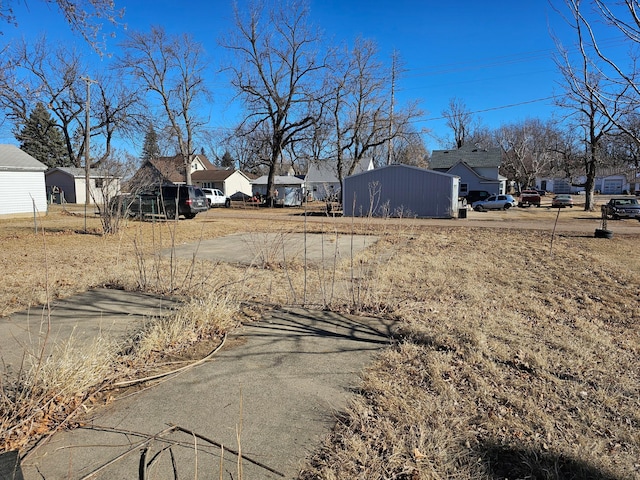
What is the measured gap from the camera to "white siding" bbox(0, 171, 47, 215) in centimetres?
2013

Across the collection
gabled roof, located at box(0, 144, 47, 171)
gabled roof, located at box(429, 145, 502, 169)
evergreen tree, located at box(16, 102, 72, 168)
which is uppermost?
evergreen tree, located at box(16, 102, 72, 168)

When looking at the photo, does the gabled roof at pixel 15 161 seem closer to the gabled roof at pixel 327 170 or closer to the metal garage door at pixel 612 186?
the gabled roof at pixel 327 170

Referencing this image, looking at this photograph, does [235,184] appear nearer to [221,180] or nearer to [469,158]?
[221,180]

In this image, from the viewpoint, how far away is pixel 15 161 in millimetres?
20766

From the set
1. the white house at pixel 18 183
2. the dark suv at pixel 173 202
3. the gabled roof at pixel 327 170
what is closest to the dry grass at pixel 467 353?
the dark suv at pixel 173 202

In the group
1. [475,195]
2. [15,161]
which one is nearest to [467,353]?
[15,161]

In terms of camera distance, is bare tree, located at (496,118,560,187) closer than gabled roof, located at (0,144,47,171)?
No

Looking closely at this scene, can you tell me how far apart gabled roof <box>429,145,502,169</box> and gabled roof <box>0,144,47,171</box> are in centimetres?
3954

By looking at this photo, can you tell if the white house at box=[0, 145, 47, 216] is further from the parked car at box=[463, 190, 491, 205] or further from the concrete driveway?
the parked car at box=[463, 190, 491, 205]

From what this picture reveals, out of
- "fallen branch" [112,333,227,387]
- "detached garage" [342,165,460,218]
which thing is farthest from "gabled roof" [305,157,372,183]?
"fallen branch" [112,333,227,387]

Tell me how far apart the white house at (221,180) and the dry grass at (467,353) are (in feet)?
157

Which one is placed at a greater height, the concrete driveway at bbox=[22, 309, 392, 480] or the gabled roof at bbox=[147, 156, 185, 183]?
the gabled roof at bbox=[147, 156, 185, 183]

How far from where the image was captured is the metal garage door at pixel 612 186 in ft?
217

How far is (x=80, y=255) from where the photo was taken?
928 cm
